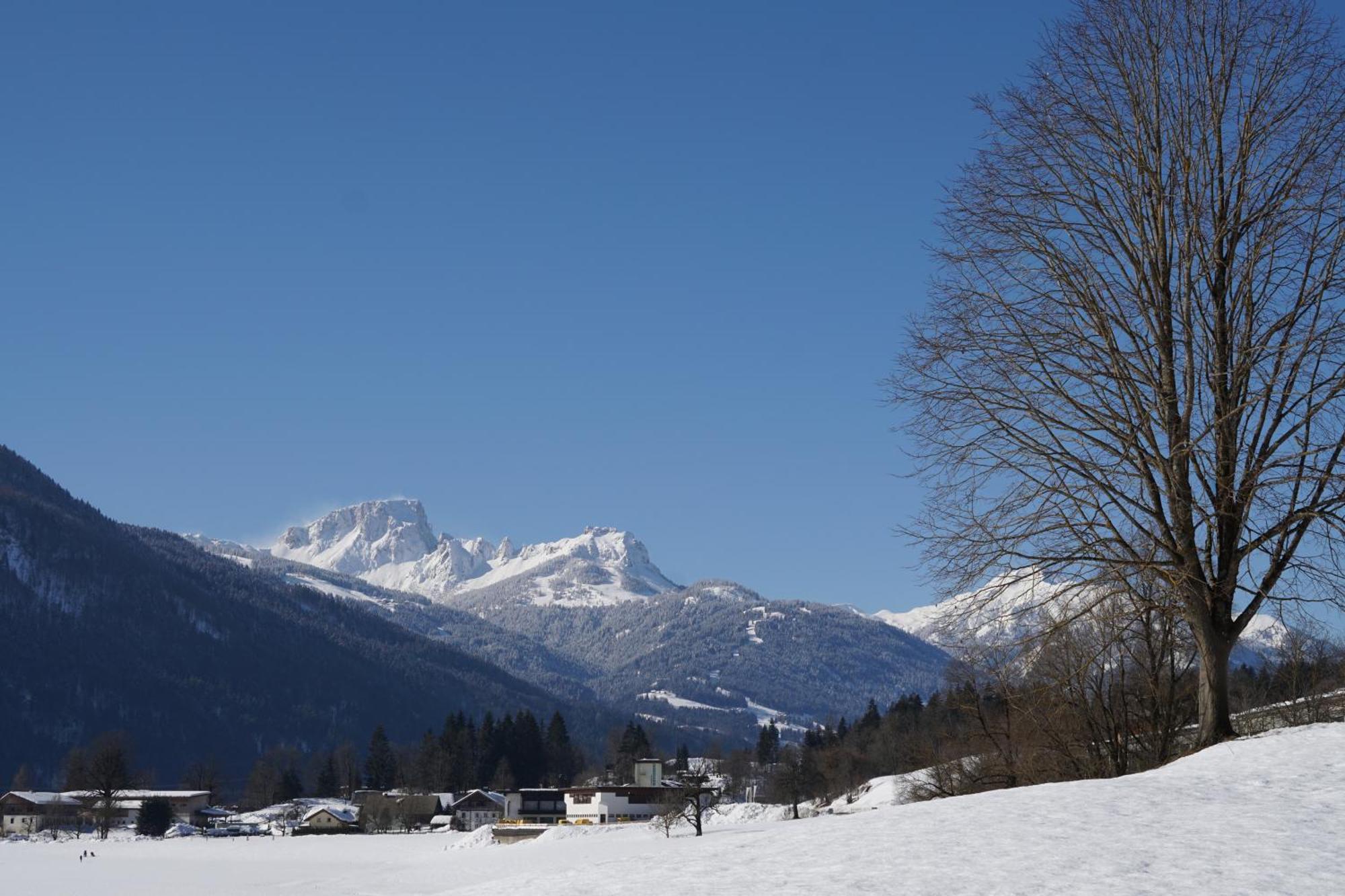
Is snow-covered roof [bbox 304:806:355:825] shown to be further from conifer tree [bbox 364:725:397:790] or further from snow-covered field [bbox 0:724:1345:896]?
snow-covered field [bbox 0:724:1345:896]

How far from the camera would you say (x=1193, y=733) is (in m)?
28.1

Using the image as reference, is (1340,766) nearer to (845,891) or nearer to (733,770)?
(845,891)

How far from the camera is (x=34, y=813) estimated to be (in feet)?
520

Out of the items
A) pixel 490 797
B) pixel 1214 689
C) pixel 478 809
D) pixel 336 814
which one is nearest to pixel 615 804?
pixel 478 809

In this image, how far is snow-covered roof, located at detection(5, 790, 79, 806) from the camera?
160000 millimetres

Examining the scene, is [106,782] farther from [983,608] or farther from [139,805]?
[983,608]

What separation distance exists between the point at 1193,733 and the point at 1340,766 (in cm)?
1311

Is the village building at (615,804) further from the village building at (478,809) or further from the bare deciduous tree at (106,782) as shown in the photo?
the bare deciduous tree at (106,782)

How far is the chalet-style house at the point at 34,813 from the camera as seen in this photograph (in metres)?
154

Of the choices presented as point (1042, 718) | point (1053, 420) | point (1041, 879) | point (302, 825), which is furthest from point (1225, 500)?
point (302, 825)

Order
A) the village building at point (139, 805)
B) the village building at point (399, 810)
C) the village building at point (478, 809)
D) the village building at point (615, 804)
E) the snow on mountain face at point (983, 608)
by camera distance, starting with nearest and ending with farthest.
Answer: the snow on mountain face at point (983, 608)
the village building at point (615, 804)
the village building at point (478, 809)
the village building at point (399, 810)
the village building at point (139, 805)

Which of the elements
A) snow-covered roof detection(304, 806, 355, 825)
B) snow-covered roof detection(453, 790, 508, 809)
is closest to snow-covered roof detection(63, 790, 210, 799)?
snow-covered roof detection(304, 806, 355, 825)

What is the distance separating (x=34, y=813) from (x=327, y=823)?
159ft

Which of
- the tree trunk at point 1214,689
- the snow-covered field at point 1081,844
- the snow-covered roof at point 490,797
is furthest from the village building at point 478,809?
the snow-covered field at point 1081,844
